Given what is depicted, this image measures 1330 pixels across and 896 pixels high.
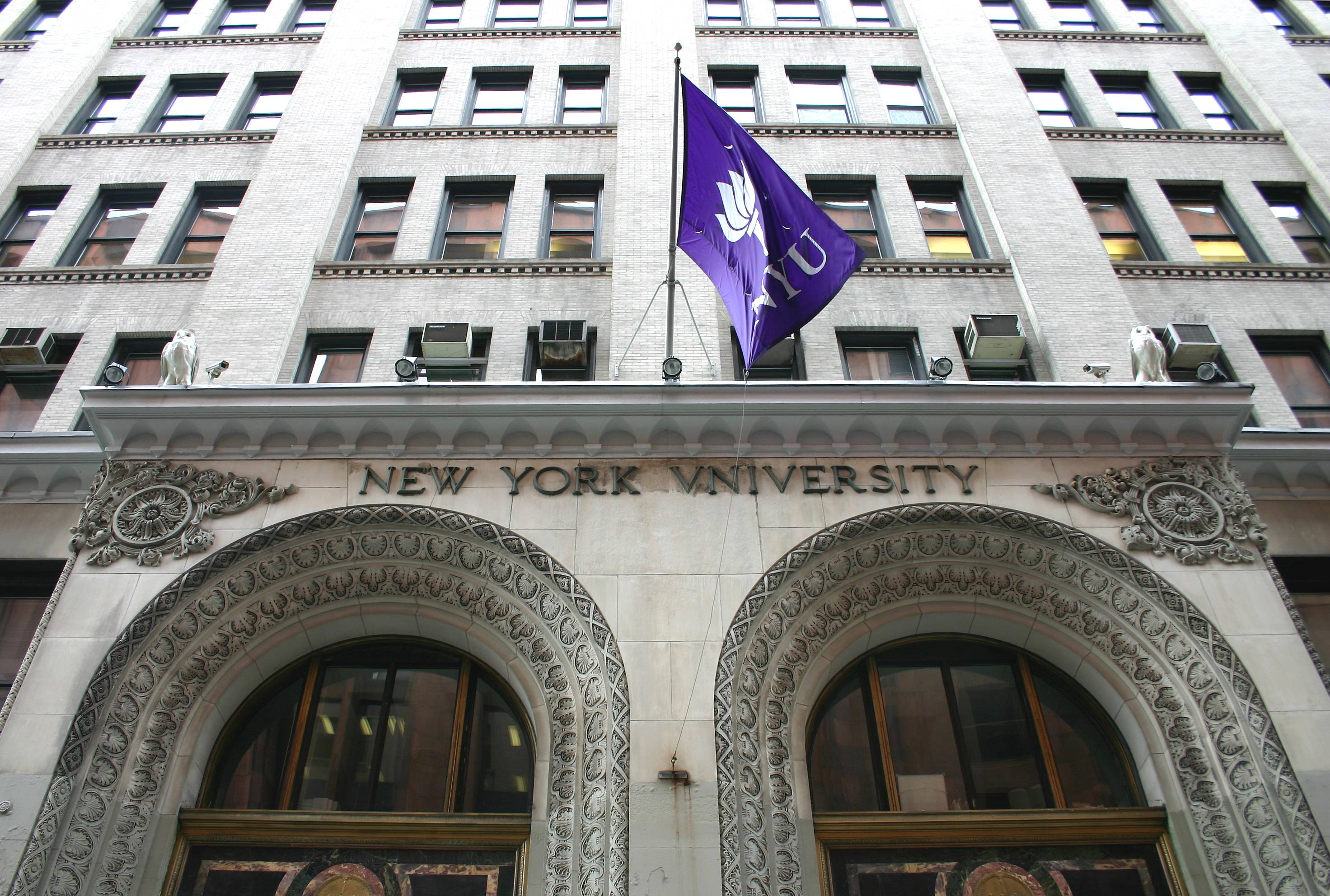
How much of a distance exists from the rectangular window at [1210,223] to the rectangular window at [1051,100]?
8.45 ft

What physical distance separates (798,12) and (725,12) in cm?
174

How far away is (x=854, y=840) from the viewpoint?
859 cm

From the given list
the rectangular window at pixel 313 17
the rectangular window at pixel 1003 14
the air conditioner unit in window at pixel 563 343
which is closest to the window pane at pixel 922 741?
the air conditioner unit in window at pixel 563 343

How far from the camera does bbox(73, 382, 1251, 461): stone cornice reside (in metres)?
10.2

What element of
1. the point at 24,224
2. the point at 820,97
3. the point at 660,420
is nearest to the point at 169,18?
the point at 24,224

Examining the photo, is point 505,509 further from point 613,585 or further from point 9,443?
point 9,443

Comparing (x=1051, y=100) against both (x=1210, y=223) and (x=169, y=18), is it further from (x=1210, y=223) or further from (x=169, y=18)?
(x=169, y=18)

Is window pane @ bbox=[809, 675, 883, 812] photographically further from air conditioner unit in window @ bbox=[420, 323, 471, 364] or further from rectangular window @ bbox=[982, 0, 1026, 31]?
rectangular window @ bbox=[982, 0, 1026, 31]

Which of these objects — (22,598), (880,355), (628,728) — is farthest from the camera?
(880,355)

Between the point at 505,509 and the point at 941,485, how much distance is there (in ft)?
16.8

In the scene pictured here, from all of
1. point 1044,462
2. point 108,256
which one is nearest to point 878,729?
point 1044,462

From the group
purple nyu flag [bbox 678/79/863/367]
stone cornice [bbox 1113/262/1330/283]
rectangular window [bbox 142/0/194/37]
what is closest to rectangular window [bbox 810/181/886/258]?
stone cornice [bbox 1113/262/1330/283]

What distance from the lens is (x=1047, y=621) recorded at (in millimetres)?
9742

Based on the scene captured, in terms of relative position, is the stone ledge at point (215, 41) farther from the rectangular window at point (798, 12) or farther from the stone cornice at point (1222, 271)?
the stone cornice at point (1222, 271)
